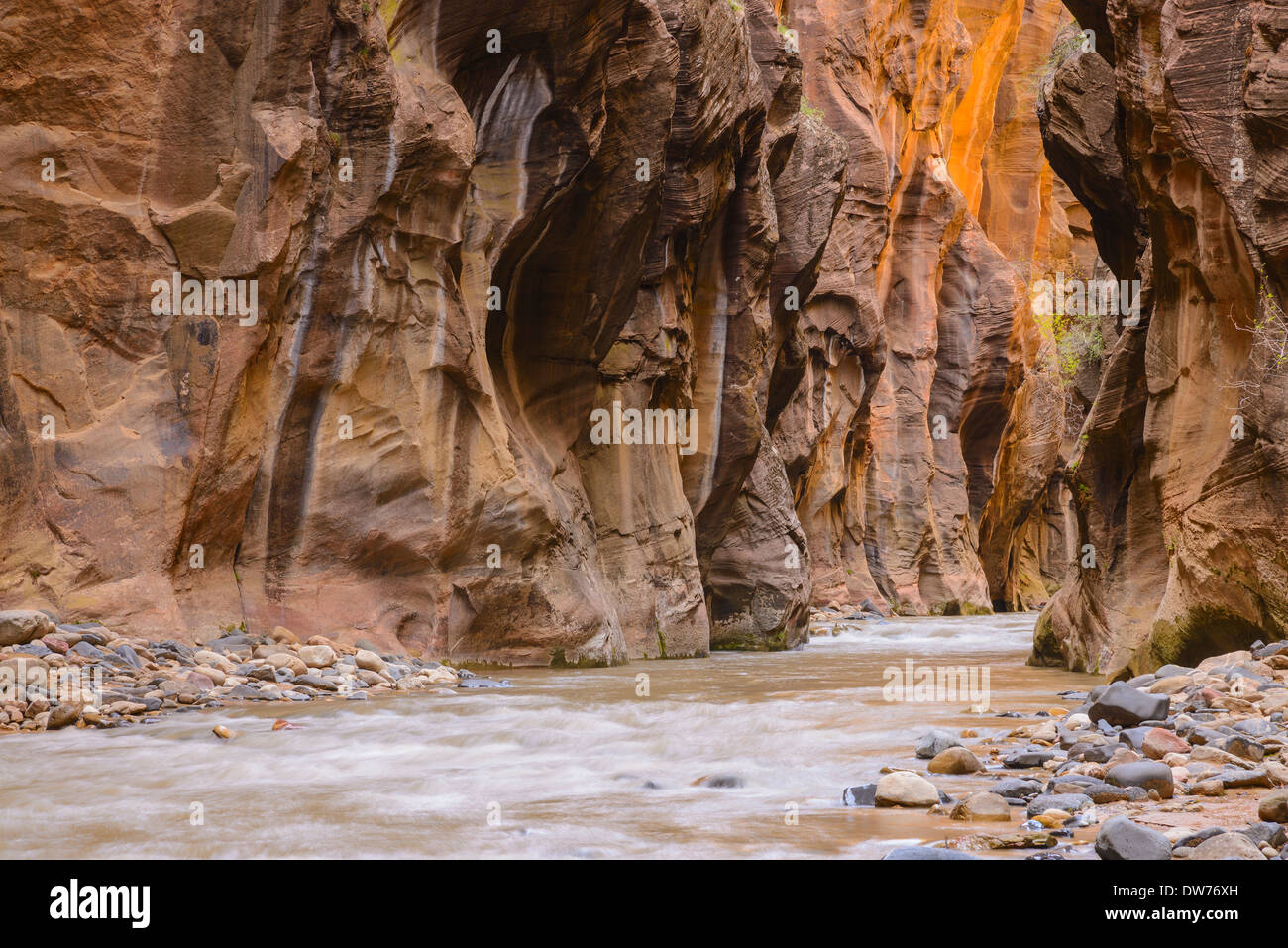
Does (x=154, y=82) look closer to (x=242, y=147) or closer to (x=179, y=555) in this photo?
(x=242, y=147)

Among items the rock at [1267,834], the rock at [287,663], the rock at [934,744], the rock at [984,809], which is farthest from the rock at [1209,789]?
the rock at [287,663]

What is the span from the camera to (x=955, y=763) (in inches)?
259

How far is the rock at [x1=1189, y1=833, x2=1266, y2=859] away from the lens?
423 centimetres

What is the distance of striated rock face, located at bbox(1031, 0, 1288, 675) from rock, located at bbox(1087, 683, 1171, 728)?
11.3ft

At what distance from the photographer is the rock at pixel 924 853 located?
14.1ft

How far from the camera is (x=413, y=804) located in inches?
240

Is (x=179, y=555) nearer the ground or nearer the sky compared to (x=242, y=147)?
nearer the ground

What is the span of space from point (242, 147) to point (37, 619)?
5.33 metres

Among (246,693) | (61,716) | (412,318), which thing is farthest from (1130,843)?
(412,318)

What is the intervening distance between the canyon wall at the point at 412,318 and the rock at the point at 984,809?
7.76m

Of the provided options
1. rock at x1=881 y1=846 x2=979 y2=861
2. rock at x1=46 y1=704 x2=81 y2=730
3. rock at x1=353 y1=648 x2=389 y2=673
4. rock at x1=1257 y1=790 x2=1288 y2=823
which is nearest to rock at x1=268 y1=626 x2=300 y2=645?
rock at x1=353 y1=648 x2=389 y2=673

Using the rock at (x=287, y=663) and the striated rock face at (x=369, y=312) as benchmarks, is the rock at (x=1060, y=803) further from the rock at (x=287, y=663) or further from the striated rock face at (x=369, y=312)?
the striated rock face at (x=369, y=312)

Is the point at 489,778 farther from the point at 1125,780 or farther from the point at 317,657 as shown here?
the point at 317,657
